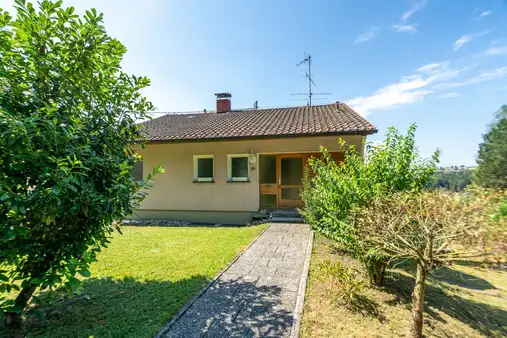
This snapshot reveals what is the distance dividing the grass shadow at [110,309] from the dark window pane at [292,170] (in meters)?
7.24

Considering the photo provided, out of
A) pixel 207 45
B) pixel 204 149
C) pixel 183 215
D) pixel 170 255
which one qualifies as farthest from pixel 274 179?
pixel 207 45

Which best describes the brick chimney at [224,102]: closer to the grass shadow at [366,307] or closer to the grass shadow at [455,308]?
the grass shadow at [455,308]

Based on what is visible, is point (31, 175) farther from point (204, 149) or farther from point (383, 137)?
point (204, 149)

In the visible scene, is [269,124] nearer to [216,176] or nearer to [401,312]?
[216,176]

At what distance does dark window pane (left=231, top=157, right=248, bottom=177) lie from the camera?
10.9 m

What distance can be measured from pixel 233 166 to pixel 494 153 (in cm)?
1432

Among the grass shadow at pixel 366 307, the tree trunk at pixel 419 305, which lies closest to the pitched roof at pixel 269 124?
the grass shadow at pixel 366 307

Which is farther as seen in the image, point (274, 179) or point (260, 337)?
point (274, 179)

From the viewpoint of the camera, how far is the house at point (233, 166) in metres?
10.4

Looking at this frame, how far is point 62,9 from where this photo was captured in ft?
8.95

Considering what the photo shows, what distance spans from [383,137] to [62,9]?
5414mm

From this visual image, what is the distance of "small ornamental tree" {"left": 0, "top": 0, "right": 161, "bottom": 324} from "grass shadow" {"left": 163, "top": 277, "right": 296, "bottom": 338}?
1.63 metres

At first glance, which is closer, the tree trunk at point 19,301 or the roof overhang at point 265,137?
the tree trunk at point 19,301

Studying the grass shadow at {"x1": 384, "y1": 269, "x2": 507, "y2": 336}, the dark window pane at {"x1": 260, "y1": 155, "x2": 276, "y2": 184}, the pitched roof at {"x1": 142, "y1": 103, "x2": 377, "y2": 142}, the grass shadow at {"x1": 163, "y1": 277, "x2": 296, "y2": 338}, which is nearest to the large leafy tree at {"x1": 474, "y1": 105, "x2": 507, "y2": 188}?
the pitched roof at {"x1": 142, "y1": 103, "x2": 377, "y2": 142}
